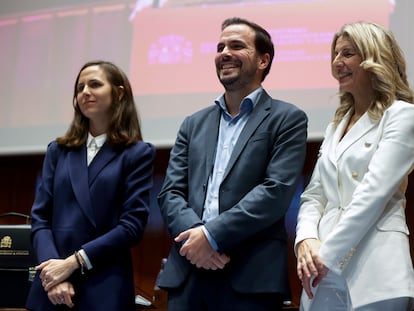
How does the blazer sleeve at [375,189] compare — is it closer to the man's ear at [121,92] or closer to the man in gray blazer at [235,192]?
the man in gray blazer at [235,192]

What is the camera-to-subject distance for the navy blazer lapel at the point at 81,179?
2.45m

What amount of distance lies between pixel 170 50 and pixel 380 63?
70.1 inches

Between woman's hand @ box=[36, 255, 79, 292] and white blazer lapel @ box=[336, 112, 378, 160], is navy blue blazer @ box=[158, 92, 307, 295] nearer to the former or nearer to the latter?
white blazer lapel @ box=[336, 112, 378, 160]

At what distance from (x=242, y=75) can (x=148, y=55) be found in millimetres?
1428

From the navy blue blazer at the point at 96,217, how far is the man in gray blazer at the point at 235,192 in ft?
0.65

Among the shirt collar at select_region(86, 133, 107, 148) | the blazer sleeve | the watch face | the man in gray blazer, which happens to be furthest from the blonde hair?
the watch face

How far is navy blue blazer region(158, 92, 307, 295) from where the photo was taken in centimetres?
209

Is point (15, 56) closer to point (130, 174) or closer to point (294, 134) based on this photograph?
point (130, 174)

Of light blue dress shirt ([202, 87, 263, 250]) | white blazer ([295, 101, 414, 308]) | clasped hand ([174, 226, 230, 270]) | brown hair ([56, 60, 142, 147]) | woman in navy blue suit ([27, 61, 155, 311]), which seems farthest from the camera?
brown hair ([56, 60, 142, 147])

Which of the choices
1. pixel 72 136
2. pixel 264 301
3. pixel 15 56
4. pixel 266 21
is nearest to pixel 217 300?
pixel 264 301

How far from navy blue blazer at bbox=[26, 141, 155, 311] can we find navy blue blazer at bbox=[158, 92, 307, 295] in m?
0.20

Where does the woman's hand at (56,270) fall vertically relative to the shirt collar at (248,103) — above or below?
below

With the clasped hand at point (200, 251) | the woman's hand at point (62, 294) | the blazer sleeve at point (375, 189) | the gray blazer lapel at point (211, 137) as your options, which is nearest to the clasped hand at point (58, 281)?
the woman's hand at point (62, 294)

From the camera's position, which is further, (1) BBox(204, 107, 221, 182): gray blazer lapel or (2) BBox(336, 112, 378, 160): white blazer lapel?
(1) BBox(204, 107, 221, 182): gray blazer lapel
